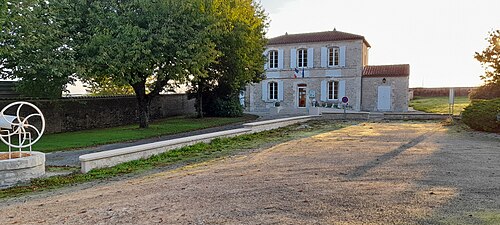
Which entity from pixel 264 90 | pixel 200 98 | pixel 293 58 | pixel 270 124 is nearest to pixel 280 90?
pixel 264 90

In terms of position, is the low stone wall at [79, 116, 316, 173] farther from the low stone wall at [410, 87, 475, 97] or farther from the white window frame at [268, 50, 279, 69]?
the low stone wall at [410, 87, 475, 97]

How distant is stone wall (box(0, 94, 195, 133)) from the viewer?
622 inches

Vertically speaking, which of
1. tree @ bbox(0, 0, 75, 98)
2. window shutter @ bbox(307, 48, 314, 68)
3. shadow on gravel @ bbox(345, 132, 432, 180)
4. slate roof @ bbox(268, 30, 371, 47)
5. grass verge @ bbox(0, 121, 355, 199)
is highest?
slate roof @ bbox(268, 30, 371, 47)

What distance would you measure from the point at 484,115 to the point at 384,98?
50.0ft

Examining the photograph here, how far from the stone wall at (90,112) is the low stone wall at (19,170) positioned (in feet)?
30.4

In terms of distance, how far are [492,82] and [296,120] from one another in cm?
1056

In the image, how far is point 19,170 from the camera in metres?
6.73

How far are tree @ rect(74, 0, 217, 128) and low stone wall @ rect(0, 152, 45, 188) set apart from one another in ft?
21.5

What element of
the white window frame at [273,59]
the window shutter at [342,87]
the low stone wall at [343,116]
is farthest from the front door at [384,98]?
the white window frame at [273,59]

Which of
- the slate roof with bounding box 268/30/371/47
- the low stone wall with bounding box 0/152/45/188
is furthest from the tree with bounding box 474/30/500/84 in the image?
the low stone wall with bounding box 0/152/45/188

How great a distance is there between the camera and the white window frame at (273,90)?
32.5m

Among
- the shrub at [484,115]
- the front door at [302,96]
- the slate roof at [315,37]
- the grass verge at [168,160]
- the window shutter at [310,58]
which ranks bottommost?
the grass verge at [168,160]

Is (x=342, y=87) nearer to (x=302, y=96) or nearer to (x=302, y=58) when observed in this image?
(x=302, y=96)

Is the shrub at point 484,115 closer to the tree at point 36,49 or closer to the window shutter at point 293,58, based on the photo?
the tree at point 36,49
